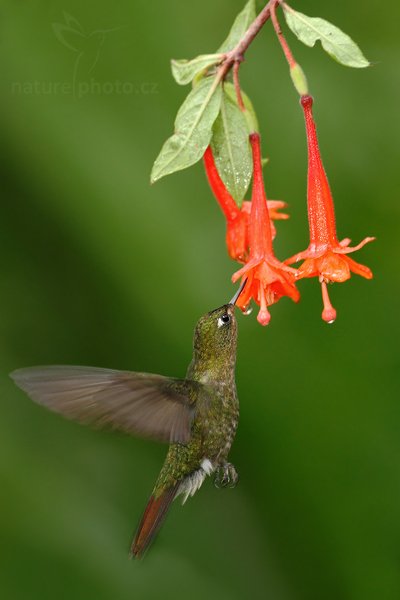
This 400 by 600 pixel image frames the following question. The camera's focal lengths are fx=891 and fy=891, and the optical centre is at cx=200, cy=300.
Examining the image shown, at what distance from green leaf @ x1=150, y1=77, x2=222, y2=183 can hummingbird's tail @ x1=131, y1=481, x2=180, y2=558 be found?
0.75 metres

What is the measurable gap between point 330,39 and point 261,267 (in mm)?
419

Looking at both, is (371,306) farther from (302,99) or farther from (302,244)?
(302,99)

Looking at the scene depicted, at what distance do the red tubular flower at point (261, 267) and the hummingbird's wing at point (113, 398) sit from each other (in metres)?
0.24

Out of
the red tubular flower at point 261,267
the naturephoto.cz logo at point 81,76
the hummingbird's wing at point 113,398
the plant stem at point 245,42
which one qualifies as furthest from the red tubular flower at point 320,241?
the naturephoto.cz logo at point 81,76

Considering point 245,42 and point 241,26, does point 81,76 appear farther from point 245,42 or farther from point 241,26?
point 245,42

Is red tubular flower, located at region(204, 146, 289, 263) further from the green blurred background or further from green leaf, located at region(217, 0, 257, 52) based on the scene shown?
the green blurred background

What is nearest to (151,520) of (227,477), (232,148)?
(227,477)

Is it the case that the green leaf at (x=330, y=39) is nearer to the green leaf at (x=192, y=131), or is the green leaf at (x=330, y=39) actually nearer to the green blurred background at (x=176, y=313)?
the green leaf at (x=192, y=131)

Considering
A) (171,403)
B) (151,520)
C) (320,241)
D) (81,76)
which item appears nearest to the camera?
(320,241)

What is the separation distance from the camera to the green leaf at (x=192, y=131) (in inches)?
61.9

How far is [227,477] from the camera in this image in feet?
6.53

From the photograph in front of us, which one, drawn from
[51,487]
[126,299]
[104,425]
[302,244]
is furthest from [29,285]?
[104,425]

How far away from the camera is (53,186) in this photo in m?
2.91

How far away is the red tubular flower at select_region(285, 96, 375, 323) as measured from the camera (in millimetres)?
1615
